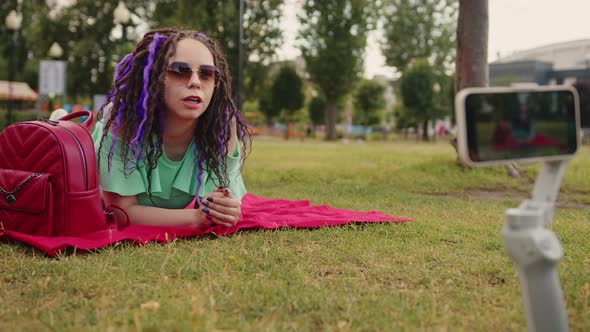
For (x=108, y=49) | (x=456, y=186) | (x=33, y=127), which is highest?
(x=108, y=49)

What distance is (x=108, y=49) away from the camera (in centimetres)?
3259

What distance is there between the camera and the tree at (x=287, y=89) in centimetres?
3644

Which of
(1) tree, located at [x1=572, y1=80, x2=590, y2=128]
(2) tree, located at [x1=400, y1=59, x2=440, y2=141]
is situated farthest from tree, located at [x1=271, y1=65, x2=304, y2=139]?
(1) tree, located at [x1=572, y1=80, x2=590, y2=128]

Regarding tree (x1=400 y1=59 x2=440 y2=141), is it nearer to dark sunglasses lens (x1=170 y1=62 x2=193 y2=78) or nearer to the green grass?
the green grass

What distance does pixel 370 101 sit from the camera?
1715 inches

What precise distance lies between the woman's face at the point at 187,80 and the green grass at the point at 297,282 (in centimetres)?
81

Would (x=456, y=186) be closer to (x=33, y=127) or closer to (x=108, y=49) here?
(x=33, y=127)

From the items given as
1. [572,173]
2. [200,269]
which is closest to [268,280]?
[200,269]

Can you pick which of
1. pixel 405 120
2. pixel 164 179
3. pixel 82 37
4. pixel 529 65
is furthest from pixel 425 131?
pixel 164 179

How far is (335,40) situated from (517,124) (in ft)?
105

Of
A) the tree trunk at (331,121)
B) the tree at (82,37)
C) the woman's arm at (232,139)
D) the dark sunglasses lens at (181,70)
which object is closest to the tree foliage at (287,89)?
the tree trunk at (331,121)

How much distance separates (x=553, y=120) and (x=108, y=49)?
111 ft

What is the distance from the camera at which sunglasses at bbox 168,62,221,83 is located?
325cm

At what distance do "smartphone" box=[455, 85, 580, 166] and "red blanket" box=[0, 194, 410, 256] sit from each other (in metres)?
2.15
